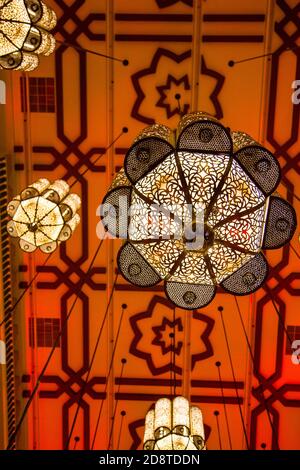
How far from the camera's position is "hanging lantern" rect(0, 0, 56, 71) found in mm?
3729

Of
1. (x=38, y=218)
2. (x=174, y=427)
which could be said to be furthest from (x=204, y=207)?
(x=174, y=427)

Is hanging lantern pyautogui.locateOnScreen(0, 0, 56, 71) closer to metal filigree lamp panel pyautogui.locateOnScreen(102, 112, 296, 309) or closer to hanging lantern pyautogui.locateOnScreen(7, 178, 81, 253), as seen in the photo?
hanging lantern pyautogui.locateOnScreen(7, 178, 81, 253)

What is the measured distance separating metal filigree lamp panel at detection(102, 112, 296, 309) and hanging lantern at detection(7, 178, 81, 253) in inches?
50.6

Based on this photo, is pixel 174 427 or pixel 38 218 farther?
pixel 38 218

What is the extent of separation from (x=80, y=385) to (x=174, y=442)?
254cm

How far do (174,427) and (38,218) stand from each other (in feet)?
6.57

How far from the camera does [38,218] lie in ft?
14.5

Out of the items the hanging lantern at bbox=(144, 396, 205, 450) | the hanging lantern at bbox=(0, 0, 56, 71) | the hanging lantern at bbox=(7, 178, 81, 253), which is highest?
the hanging lantern at bbox=(0, 0, 56, 71)

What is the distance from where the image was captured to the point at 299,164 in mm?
5684

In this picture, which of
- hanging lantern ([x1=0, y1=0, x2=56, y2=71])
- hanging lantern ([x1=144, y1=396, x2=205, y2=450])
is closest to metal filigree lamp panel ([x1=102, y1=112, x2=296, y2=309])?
hanging lantern ([x1=0, y1=0, x2=56, y2=71])

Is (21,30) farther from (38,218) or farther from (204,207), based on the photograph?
(204,207)
